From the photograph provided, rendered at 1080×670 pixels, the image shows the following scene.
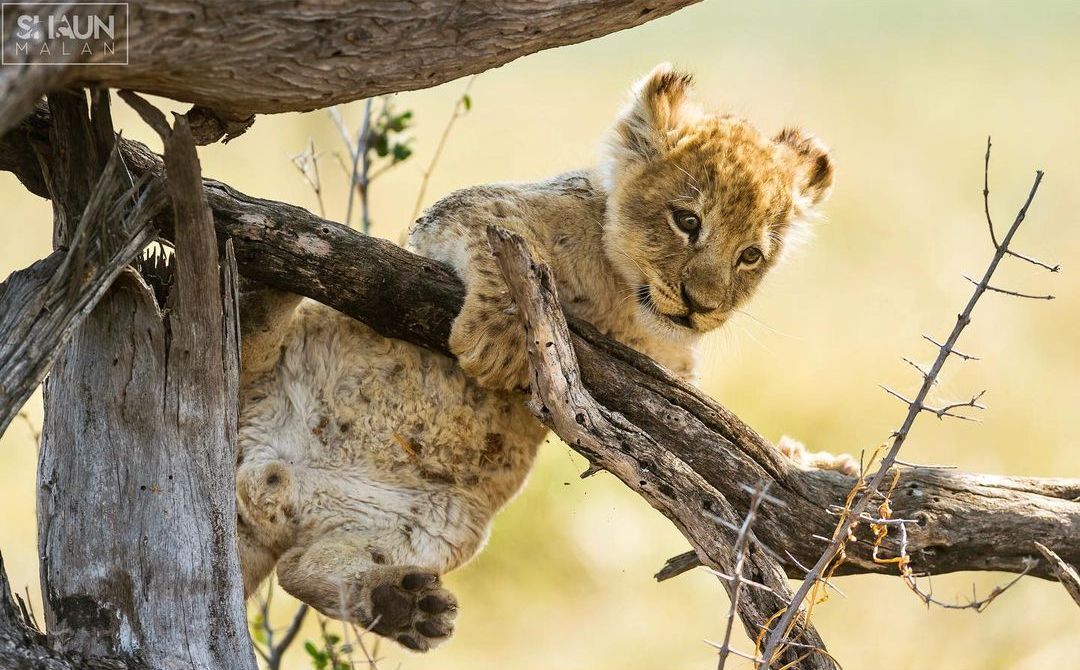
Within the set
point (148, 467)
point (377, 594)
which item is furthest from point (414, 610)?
point (148, 467)

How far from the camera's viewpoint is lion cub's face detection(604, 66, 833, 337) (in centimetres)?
435

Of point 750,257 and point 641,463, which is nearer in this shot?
point 641,463

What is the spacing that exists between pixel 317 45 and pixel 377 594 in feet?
6.37

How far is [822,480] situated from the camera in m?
4.46

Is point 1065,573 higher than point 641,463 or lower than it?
higher

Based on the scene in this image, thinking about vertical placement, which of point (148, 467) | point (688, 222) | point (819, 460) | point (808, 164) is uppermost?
point (808, 164)

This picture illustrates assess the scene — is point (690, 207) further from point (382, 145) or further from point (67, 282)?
point (382, 145)

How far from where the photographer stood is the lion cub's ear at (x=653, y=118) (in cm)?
459

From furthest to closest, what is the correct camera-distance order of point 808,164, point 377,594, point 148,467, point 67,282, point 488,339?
1. point 808,164
2. point 488,339
3. point 377,594
4. point 148,467
5. point 67,282

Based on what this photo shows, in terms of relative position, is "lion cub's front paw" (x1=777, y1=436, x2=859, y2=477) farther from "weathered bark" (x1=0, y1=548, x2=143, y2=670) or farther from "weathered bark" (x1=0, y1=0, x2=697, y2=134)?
"weathered bark" (x1=0, y1=548, x2=143, y2=670)

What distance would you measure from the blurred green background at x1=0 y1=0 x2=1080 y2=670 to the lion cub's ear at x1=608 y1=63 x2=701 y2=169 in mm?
2901

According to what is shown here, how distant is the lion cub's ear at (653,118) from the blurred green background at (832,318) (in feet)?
9.52

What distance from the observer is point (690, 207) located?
436 cm

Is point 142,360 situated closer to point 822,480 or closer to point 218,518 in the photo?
point 218,518
